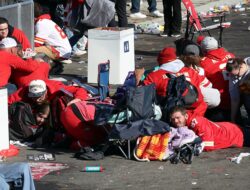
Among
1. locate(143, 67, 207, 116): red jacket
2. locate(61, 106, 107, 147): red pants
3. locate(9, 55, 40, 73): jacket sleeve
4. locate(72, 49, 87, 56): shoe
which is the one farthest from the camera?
locate(72, 49, 87, 56): shoe

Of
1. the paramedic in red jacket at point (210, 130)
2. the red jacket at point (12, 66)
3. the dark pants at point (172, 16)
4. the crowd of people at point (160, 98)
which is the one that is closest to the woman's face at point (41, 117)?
the crowd of people at point (160, 98)

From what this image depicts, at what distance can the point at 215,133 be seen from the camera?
10422 mm

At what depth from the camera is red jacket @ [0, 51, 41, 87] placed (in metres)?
11.0

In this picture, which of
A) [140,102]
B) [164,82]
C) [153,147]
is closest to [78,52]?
[164,82]

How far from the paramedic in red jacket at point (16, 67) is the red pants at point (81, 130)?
3.32ft

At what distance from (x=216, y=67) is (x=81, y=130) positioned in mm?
2087

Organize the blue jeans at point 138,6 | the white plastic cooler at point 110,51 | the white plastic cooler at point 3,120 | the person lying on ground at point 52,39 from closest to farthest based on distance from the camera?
the white plastic cooler at point 3,120 → the white plastic cooler at point 110,51 → the person lying on ground at point 52,39 → the blue jeans at point 138,6

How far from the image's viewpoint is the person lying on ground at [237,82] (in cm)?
1093

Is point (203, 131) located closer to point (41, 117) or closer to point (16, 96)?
point (41, 117)

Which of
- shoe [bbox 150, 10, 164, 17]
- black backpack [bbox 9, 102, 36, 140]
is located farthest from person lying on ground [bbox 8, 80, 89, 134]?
shoe [bbox 150, 10, 164, 17]

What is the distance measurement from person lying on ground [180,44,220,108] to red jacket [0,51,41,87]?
1.78m

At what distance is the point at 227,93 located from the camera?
11.2m

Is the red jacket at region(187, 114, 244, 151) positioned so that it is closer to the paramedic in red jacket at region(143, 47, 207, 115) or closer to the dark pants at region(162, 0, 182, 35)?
the paramedic in red jacket at region(143, 47, 207, 115)

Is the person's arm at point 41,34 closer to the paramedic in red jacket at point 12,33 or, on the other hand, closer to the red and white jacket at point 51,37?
the red and white jacket at point 51,37
